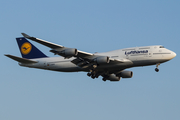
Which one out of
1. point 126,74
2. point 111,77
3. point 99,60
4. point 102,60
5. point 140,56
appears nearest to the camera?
point 102,60

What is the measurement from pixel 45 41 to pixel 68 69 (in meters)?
10.0

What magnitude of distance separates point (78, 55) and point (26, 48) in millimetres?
13923

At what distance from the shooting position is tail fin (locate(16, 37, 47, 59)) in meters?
60.7

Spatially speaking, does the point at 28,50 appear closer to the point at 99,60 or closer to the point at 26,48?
the point at 26,48

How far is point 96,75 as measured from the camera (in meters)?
57.9

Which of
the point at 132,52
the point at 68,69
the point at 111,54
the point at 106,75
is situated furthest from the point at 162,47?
the point at 68,69

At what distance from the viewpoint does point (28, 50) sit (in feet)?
201

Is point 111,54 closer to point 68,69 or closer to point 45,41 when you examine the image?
point 68,69

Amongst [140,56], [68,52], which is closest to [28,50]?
[68,52]

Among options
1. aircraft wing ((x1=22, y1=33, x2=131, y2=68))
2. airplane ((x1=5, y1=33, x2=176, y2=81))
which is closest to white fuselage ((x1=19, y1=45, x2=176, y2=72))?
airplane ((x1=5, y1=33, x2=176, y2=81))

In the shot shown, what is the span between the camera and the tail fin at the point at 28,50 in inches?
2388

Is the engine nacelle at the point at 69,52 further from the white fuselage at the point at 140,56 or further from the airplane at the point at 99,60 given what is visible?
the white fuselage at the point at 140,56

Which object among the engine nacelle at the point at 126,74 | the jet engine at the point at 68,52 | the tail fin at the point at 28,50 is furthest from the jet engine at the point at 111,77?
the jet engine at the point at 68,52

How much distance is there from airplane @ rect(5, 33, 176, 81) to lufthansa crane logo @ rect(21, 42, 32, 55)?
339 cm
